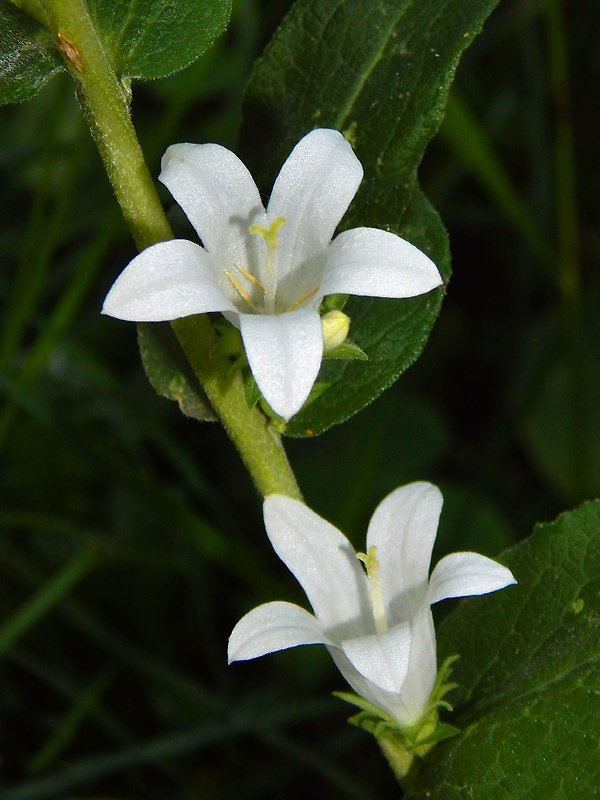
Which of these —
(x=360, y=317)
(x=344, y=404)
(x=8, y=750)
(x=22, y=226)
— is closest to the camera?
(x=344, y=404)

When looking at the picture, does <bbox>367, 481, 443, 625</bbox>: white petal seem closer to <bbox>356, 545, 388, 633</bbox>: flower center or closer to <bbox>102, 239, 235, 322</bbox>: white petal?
<bbox>356, 545, 388, 633</bbox>: flower center

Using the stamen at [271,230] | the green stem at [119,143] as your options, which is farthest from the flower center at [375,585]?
the stamen at [271,230]

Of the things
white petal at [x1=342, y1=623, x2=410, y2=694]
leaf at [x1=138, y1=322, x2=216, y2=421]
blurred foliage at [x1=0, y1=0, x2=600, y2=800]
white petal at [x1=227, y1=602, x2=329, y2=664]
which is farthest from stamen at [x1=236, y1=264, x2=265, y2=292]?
blurred foliage at [x1=0, y1=0, x2=600, y2=800]

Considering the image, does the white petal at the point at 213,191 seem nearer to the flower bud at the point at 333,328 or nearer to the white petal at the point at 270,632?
the flower bud at the point at 333,328

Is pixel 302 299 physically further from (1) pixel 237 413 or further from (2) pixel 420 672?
(2) pixel 420 672

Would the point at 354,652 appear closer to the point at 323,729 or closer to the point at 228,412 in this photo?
the point at 228,412

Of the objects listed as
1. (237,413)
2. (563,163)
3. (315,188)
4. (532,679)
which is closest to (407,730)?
(532,679)

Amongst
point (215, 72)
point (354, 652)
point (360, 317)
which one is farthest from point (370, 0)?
point (215, 72)
